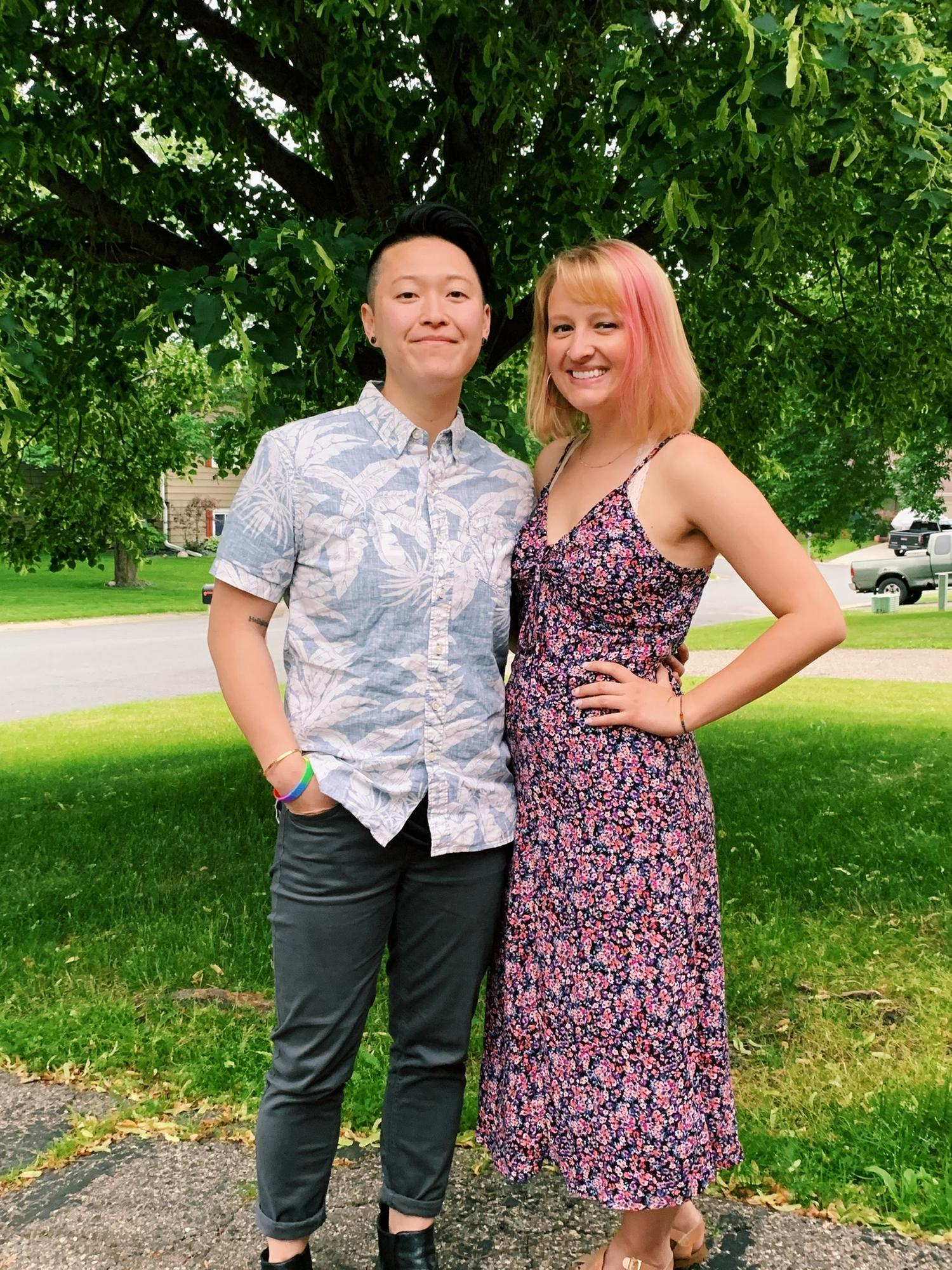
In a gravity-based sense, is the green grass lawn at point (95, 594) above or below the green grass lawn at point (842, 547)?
below

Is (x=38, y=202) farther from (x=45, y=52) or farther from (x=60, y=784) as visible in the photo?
(x=60, y=784)

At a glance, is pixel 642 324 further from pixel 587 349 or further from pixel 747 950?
pixel 747 950

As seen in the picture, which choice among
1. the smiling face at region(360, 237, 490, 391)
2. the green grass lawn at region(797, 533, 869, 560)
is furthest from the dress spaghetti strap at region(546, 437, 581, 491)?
the green grass lawn at region(797, 533, 869, 560)

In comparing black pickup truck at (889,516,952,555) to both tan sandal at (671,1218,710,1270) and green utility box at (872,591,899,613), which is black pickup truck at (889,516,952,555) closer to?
green utility box at (872,591,899,613)

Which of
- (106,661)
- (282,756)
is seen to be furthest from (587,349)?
(106,661)

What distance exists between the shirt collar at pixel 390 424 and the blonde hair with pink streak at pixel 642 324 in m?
0.35

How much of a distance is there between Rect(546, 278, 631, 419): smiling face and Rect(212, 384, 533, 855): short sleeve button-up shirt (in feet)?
1.07

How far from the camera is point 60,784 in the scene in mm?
8523

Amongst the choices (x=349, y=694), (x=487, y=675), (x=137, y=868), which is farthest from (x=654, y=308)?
(x=137, y=868)

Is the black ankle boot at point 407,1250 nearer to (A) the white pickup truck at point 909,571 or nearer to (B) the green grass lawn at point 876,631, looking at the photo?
(B) the green grass lawn at point 876,631

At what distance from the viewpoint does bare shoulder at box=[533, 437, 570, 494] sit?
100 inches

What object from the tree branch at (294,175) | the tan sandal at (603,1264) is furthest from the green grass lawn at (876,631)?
the tan sandal at (603,1264)

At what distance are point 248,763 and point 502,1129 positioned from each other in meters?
6.65

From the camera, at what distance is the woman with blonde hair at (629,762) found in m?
2.23
